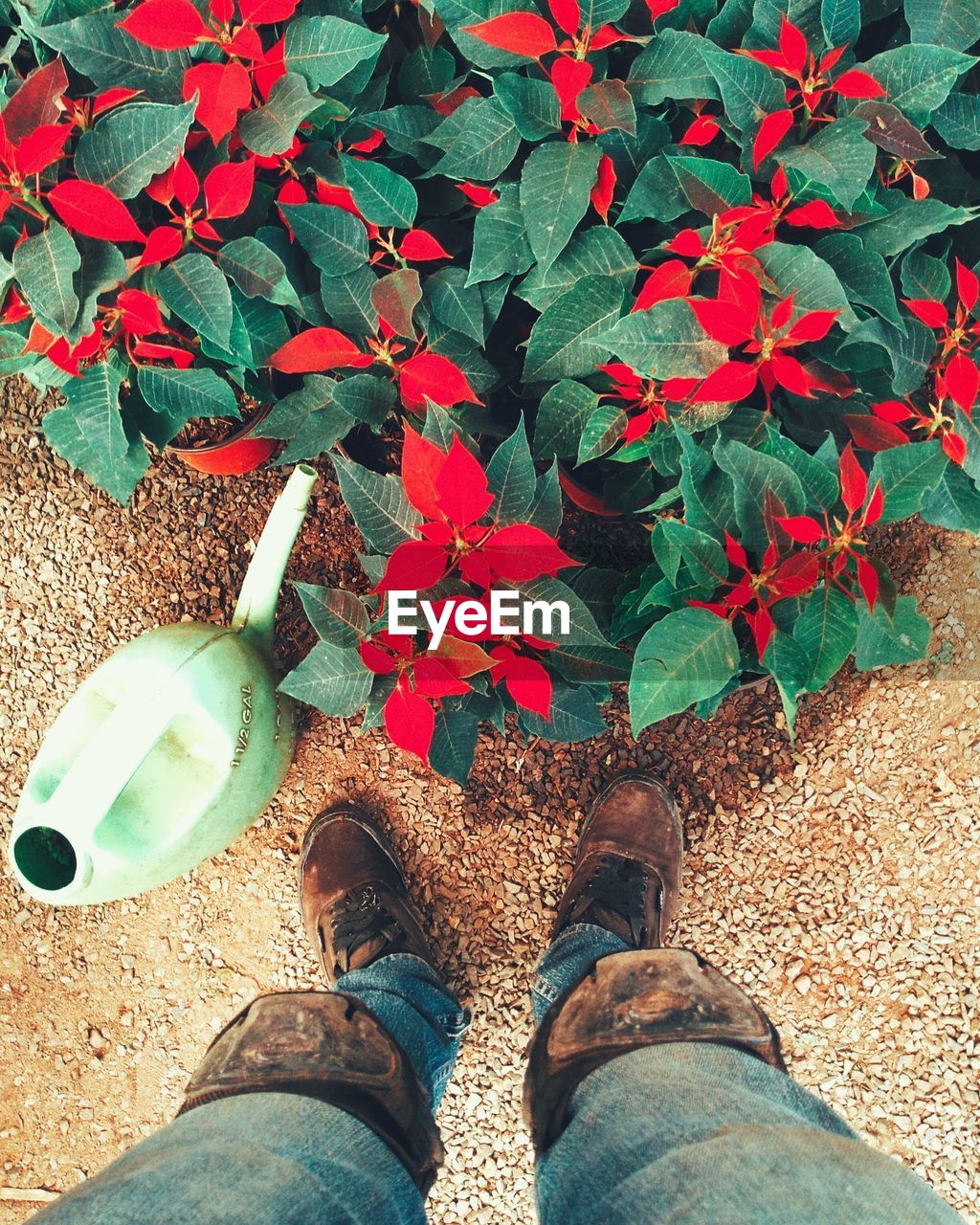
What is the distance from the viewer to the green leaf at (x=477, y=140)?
3.78 feet

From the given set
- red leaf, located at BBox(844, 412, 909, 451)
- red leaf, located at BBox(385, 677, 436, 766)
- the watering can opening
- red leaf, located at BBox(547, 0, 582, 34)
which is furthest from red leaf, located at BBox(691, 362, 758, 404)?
the watering can opening

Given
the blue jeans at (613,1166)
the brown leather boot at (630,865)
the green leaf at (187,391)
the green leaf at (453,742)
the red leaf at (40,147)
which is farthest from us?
the brown leather boot at (630,865)

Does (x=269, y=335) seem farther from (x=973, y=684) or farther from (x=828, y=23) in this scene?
(x=973, y=684)

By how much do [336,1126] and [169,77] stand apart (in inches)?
54.6

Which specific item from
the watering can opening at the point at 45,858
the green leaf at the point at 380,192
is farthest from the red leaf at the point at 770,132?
the watering can opening at the point at 45,858

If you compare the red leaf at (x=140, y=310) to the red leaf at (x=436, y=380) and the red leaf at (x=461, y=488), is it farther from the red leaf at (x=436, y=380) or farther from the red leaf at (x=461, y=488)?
the red leaf at (x=461, y=488)

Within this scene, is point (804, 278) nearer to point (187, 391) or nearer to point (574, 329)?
point (574, 329)

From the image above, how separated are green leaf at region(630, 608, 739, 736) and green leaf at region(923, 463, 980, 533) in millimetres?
376

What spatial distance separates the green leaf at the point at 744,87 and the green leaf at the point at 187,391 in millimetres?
731

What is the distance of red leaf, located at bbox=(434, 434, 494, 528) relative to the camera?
107cm

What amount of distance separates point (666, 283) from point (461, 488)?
14.7 inches

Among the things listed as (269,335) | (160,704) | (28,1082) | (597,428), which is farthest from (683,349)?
(28,1082)

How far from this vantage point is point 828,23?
106 cm

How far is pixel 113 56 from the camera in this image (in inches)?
43.1
